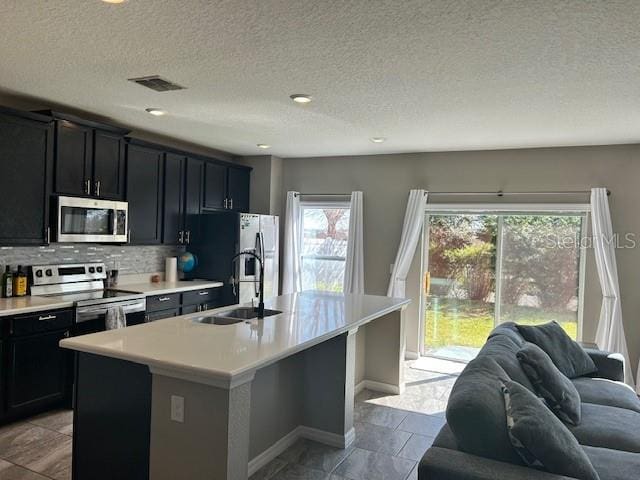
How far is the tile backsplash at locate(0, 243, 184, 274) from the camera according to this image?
13.3 feet

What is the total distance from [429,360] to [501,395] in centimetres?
364

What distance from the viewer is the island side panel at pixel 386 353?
4.53m

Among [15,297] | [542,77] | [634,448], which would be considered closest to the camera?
[634,448]

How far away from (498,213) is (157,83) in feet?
12.6

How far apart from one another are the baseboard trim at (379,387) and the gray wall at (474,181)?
52.1 inches

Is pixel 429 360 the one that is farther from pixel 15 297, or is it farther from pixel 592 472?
pixel 15 297

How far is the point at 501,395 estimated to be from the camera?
2.20 metres

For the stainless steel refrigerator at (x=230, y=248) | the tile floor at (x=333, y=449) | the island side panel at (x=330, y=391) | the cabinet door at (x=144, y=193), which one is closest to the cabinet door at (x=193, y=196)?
the stainless steel refrigerator at (x=230, y=248)

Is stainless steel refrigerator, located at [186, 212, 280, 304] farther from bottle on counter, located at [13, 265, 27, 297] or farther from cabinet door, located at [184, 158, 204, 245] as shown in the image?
bottle on counter, located at [13, 265, 27, 297]

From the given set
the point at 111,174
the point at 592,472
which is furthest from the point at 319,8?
the point at 111,174

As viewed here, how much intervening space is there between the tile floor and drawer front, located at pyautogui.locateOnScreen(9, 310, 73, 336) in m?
0.69

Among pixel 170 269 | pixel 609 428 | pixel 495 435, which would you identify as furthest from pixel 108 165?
pixel 609 428

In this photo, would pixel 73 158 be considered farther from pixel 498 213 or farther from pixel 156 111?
pixel 498 213

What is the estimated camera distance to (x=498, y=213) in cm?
548
